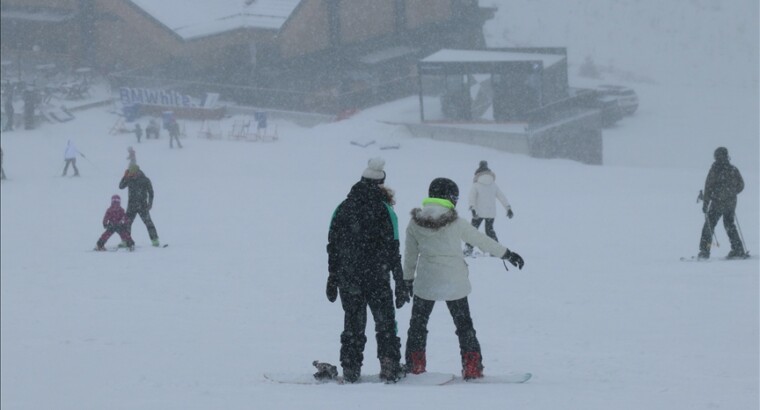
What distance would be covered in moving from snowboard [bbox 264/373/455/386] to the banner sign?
30388 millimetres

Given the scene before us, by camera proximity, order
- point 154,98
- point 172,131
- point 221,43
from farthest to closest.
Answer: point 221,43
point 154,98
point 172,131

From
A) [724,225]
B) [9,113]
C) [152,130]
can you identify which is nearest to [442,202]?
[724,225]

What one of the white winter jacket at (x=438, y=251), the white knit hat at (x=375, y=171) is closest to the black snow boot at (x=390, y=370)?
the white winter jacket at (x=438, y=251)

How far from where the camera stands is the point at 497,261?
1346cm

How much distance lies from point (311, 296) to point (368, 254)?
4.89 m

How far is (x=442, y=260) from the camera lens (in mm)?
6512

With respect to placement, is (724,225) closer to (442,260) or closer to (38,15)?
(442,260)

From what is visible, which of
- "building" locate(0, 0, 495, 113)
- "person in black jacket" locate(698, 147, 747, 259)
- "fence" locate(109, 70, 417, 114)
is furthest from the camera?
"building" locate(0, 0, 495, 113)

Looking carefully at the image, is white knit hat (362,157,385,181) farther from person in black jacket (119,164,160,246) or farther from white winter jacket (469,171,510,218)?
person in black jacket (119,164,160,246)

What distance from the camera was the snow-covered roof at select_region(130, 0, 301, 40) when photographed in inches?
1628

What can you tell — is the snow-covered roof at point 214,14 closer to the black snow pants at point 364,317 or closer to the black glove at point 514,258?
the black snow pants at point 364,317

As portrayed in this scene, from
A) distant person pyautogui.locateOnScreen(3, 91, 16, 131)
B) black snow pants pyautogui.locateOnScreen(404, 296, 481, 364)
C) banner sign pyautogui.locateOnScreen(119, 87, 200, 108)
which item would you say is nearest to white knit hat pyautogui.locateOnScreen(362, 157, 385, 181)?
black snow pants pyautogui.locateOnScreen(404, 296, 481, 364)

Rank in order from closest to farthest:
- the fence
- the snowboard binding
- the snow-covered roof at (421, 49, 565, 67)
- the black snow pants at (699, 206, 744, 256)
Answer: the snowboard binding < the black snow pants at (699, 206, 744, 256) < the snow-covered roof at (421, 49, 565, 67) < the fence

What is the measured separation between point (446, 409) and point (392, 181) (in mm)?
19642
